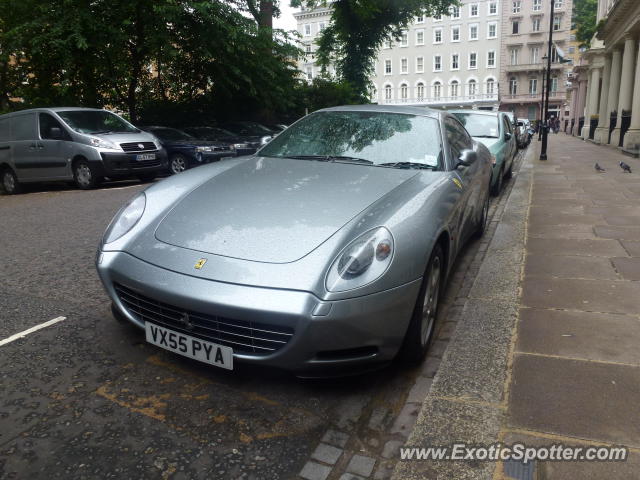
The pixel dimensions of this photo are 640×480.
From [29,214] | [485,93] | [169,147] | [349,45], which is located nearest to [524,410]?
[29,214]

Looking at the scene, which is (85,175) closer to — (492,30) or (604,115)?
(604,115)

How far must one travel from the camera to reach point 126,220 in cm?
309

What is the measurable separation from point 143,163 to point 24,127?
8.31ft

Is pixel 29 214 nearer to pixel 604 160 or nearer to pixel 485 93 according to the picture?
pixel 604 160

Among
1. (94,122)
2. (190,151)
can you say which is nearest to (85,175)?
(94,122)

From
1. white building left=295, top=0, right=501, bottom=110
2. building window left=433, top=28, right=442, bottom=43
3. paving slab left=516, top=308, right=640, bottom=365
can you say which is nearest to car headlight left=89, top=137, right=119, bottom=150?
paving slab left=516, top=308, right=640, bottom=365

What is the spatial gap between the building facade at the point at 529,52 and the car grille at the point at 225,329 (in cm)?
7660

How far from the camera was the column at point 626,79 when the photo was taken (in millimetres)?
21938

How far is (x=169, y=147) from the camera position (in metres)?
13.6

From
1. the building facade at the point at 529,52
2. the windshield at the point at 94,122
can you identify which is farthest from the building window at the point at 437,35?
the windshield at the point at 94,122

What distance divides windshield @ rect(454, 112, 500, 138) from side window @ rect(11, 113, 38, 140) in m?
8.56

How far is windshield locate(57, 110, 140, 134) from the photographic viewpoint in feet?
35.8

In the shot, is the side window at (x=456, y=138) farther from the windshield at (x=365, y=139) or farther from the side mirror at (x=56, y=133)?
the side mirror at (x=56, y=133)

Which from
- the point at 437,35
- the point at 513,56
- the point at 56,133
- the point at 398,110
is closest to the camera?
the point at 398,110
